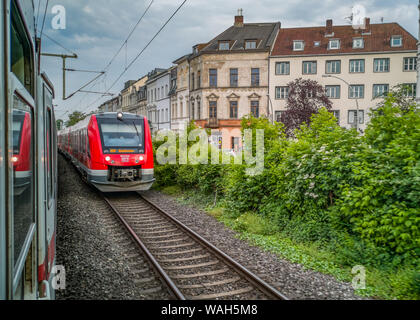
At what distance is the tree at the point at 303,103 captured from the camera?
1463 inches

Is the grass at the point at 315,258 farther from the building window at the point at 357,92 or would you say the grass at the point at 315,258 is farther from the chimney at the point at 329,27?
the chimney at the point at 329,27

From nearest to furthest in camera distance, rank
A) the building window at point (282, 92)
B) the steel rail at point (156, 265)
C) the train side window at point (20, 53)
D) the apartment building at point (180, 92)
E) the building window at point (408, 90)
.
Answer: the train side window at point (20, 53), the steel rail at point (156, 265), the building window at point (408, 90), the building window at point (282, 92), the apartment building at point (180, 92)

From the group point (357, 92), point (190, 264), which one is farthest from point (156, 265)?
point (357, 92)

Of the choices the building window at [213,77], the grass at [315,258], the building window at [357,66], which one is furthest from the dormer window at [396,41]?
the grass at [315,258]

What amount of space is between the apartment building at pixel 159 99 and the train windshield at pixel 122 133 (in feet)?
131

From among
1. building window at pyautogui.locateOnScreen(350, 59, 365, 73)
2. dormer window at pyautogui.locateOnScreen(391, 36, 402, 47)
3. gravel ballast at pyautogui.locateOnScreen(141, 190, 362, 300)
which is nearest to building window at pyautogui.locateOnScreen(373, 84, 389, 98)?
building window at pyautogui.locateOnScreen(350, 59, 365, 73)

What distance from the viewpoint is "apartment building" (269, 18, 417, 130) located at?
139 feet

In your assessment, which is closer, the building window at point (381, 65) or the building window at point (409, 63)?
the building window at point (409, 63)

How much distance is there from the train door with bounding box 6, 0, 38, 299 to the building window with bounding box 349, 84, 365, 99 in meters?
44.9

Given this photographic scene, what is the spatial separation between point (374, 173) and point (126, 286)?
15.8 feet

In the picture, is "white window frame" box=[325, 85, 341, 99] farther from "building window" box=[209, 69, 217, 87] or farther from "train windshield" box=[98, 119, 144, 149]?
"train windshield" box=[98, 119, 144, 149]
